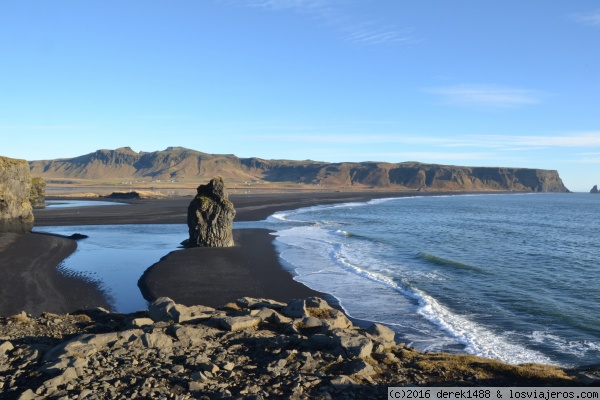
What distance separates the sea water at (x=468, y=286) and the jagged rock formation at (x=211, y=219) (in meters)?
4.87

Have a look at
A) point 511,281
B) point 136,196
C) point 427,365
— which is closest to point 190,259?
point 511,281

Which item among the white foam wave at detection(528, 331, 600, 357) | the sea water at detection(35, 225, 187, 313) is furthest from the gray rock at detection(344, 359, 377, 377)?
the sea water at detection(35, 225, 187, 313)

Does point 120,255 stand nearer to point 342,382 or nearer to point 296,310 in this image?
point 296,310

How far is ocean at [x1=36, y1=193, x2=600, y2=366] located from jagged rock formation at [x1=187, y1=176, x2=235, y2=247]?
2889mm

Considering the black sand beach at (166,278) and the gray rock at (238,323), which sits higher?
the gray rock at (238,323)

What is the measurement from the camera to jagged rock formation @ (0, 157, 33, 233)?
42.0 meters

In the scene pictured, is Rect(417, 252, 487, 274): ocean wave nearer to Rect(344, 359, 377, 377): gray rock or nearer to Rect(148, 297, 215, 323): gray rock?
Rect(344, 359, 377, 377): gray rock

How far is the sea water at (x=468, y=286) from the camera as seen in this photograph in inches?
672

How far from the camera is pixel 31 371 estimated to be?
1021cm

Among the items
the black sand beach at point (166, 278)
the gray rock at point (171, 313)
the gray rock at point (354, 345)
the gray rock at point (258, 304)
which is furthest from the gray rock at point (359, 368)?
the black sand beach at point (166, 278)

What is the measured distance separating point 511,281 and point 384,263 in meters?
8.62

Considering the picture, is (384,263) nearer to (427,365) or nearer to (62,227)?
(427,365)

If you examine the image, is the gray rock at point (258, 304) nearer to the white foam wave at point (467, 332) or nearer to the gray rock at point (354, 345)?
the gray rock at point (354, 345)

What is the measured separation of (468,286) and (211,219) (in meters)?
19.7
